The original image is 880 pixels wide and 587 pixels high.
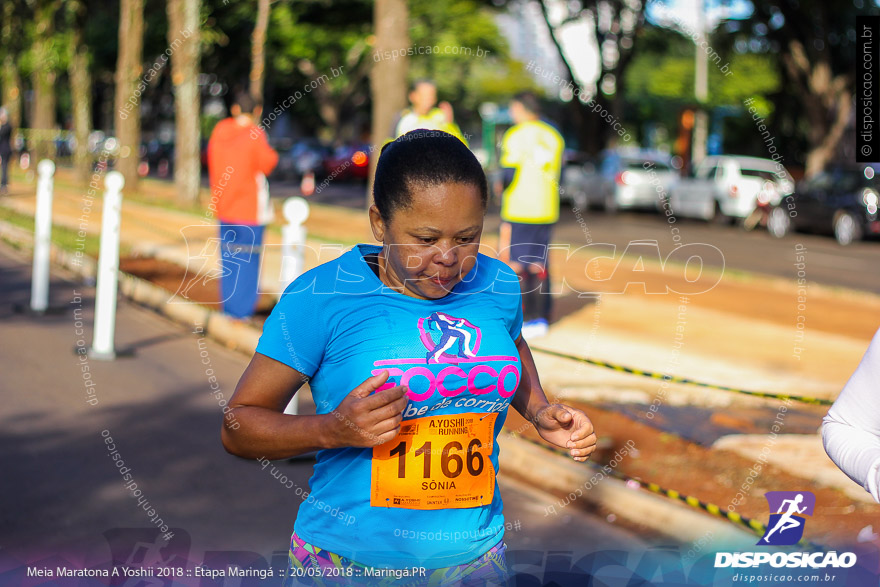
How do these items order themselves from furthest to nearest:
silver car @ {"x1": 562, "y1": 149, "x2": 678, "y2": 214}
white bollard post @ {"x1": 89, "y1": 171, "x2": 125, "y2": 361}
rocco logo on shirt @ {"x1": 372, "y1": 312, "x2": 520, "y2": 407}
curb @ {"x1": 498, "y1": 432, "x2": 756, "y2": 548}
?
silver car @ {"x1": 562, "y1": 149, "x2": 678, "y2": 214}, white bollard post @ {"x1": 89, "y1": 171, "x2": 125, "y2": 361}, curb @ {"x1": 498, "y1": 432, "x2": 756, "y2": 548}, rocco logo on shirt @ {"x1": 372, "y1": 312, "x2": 520, "y2": 407}

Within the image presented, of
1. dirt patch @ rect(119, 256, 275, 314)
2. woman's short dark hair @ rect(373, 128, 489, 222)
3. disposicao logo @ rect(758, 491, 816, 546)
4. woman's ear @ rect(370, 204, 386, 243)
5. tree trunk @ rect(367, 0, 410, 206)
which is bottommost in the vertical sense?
dirt patch @ rect(119, 256, 275, 314)

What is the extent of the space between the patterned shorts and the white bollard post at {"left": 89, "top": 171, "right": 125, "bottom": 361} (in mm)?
6277

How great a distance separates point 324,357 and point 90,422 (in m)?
4.68

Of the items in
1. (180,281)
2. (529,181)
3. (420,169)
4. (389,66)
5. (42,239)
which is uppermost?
(420,169)

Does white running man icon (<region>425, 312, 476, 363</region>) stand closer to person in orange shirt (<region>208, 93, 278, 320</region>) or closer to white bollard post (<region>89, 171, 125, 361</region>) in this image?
white bollard post (<region>89, 171, 125, 361</region>)

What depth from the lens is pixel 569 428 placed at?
95.9 inches

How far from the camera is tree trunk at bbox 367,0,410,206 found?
1296 cm

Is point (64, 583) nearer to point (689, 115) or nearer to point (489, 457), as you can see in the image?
point (489, 457)

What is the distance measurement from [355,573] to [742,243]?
67.3ft

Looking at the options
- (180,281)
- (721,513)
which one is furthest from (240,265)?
(721,513)

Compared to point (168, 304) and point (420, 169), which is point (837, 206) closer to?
point (168, 304)

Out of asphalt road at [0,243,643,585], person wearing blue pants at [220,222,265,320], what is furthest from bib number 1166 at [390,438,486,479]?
person wearing blue pants at [220,222,265,320]

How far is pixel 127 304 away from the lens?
37.1 feet

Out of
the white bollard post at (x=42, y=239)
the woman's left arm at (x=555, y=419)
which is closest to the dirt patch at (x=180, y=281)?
the white bollard post at (x=42, y=239)
